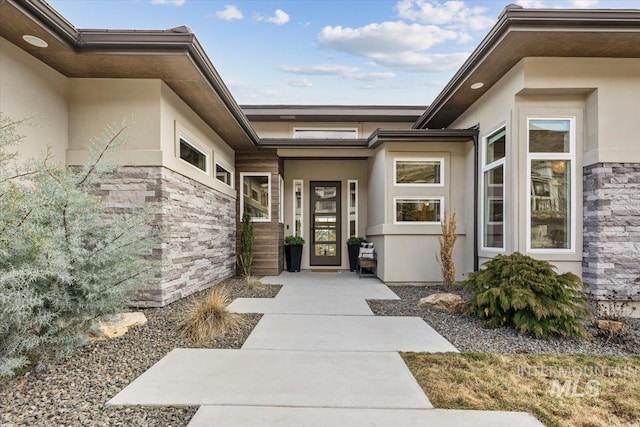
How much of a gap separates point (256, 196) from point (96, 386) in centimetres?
672

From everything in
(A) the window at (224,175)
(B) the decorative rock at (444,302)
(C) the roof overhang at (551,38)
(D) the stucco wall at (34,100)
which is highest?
(C) the roof overhang at (551,38)

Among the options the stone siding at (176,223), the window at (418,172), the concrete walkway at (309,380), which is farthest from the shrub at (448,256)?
the stone siding at (176,223)

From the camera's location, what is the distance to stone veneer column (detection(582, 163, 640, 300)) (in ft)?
16.5

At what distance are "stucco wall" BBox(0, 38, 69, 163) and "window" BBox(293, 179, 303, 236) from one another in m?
6.13

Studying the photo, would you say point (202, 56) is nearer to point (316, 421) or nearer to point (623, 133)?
point (316, 421)

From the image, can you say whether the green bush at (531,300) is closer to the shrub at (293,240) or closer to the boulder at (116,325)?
the boulder at (116,325)

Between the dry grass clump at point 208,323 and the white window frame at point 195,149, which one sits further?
the white window frame at point 195,149

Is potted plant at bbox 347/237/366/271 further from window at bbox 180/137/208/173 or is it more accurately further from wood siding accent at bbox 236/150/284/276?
window at bbox 180/137/208/173

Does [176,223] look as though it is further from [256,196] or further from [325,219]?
[325,219]

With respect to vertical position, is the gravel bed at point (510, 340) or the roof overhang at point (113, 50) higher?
the roof overhang at point (113, 50)

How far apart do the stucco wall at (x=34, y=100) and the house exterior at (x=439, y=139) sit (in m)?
0.02

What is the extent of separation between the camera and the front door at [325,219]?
10445 mm

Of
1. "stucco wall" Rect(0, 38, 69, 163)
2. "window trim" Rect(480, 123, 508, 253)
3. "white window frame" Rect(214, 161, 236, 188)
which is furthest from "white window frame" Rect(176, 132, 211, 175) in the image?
"window trim" Rect(480, 123, 508, 253)

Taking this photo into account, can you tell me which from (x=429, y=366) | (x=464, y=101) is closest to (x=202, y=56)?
(x=429, y=366)
